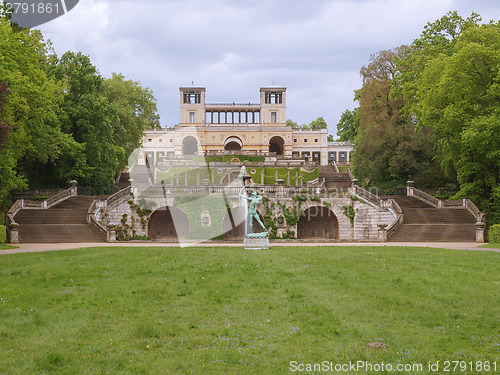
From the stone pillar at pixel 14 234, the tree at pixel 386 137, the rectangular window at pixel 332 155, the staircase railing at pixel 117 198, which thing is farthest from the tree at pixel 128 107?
the rectangular window at pixel 332 155

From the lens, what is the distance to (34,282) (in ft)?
44.2

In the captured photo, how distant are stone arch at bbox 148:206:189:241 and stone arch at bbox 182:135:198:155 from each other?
44.2 meters

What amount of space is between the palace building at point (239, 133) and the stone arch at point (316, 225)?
4174 centimetres

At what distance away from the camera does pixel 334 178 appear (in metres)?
55.3

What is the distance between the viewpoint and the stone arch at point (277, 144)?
83125 millimetres

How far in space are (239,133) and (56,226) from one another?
51.0 metres

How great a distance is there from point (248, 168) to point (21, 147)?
94.5 ft

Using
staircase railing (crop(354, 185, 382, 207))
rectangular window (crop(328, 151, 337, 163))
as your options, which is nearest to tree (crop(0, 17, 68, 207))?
staircase railing (crop(354, 185, 382, 207))

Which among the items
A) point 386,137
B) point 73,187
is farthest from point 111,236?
point 386,137

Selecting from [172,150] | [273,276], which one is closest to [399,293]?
[273,276]

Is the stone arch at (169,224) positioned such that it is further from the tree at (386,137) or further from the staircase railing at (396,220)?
the tree at (386,137)

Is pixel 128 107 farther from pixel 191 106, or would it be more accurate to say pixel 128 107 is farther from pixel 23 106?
pixel 191 106

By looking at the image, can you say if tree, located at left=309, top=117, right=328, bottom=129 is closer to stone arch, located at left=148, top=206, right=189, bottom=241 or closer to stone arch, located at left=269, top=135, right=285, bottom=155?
stone arch, located at left=269, top=135, right=285, bottom=155

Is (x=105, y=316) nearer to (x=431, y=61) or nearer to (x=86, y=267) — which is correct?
(x=86, y=267)
